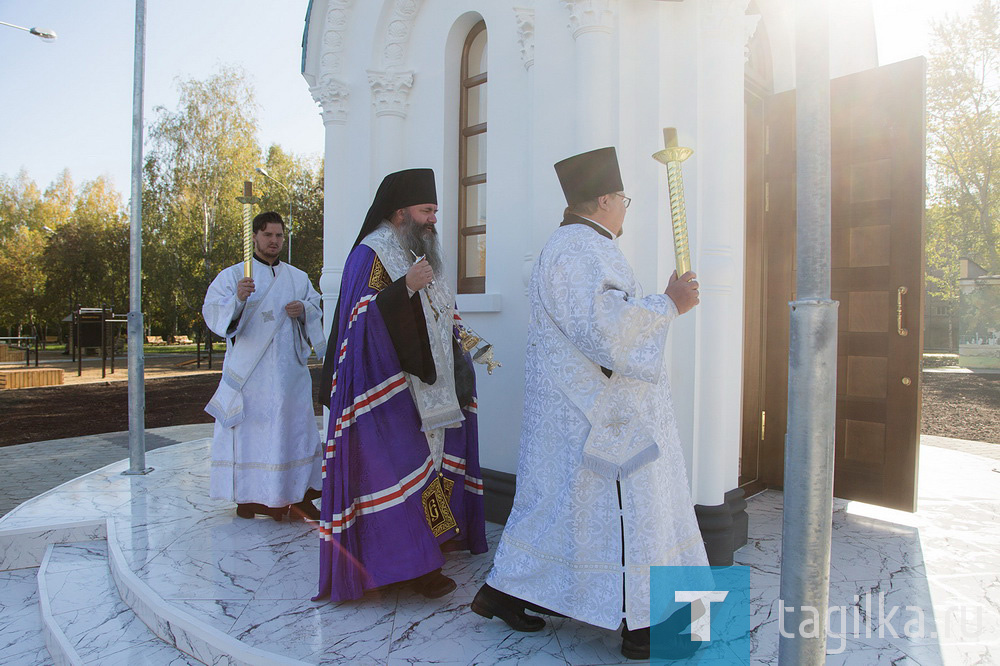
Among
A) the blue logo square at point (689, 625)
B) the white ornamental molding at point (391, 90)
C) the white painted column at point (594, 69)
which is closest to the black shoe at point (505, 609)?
the blue logo square at point (689, 625)

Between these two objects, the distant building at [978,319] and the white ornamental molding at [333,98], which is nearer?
the white ornamental molding at [333,98]

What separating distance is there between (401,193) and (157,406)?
11.3m

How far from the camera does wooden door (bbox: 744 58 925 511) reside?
447 centimetres

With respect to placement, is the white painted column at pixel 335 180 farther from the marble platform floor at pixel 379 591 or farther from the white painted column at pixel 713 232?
the white painted column at pixel 713 232

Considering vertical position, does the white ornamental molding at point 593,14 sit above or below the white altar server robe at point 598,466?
above

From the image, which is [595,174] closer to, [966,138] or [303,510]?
[303,510]

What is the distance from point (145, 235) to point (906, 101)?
2498 cm

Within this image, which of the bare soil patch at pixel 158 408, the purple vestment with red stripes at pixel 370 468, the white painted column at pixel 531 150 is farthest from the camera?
the bare soil patch at pixel 158 408

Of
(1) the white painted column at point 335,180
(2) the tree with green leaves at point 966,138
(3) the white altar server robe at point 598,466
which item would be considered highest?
(2) the tree with green leaves at point 966,138

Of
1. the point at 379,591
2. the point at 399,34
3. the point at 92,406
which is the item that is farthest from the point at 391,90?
the point at 92,406

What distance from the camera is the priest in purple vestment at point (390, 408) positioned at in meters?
3.25

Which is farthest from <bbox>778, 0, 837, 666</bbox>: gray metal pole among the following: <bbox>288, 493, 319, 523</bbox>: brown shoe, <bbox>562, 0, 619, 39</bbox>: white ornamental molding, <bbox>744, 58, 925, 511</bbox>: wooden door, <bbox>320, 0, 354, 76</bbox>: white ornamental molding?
<bbox>320, 0, 354, 76</bbox>: white ornamental molding

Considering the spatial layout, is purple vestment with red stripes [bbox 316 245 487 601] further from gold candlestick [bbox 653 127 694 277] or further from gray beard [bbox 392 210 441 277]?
gold candlestick [bbox 653 127 694 277]

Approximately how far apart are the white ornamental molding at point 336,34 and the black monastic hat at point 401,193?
275cm
